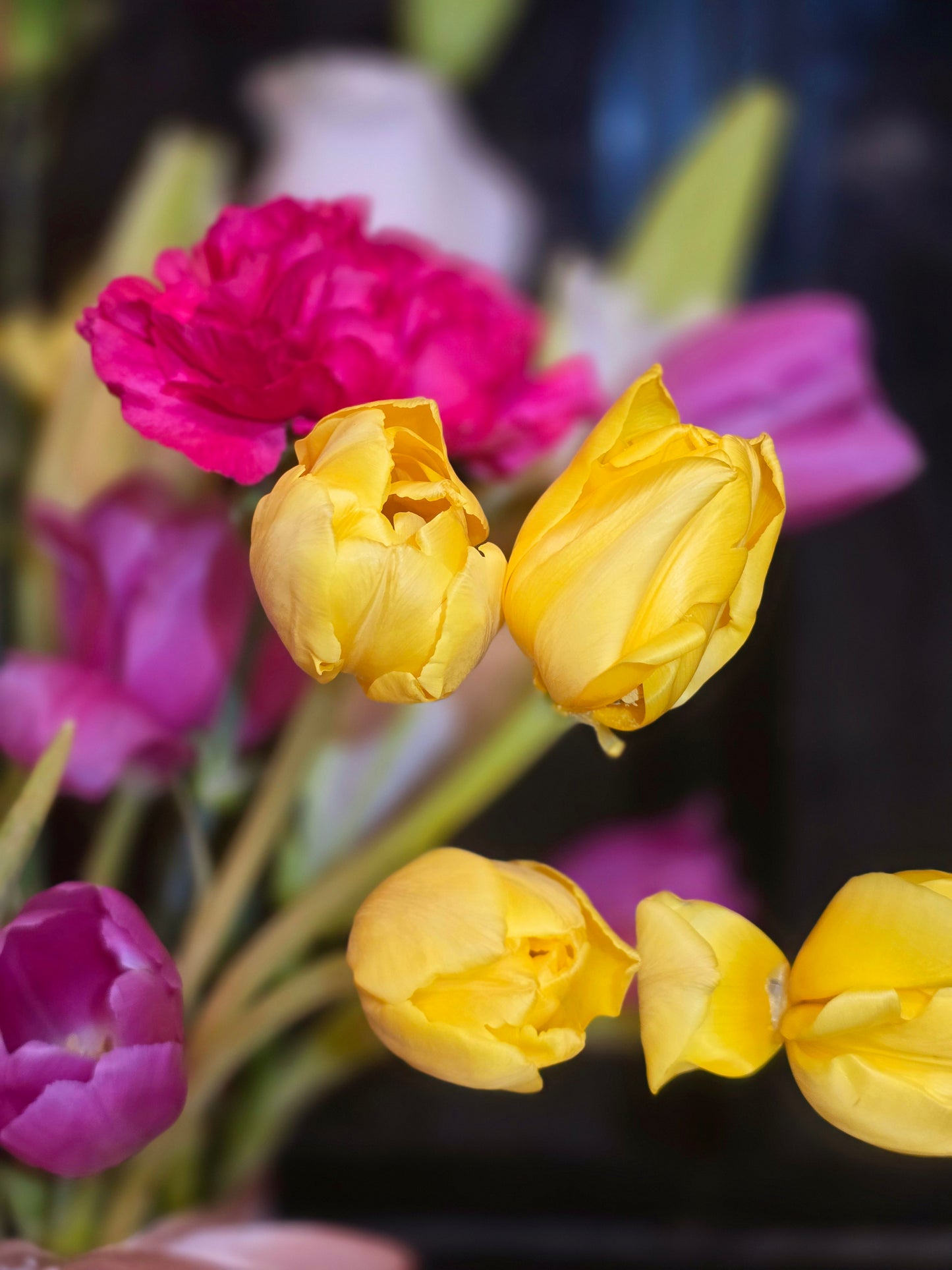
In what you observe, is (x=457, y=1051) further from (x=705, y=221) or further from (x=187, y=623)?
(x=705, y=221)

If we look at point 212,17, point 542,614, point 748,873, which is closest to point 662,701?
point 542,614

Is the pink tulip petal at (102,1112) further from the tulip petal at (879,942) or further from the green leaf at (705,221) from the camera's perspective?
the green leaf at (705,221)

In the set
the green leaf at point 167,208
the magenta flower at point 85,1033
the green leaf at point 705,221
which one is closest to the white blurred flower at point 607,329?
the green leaf at point 705,221

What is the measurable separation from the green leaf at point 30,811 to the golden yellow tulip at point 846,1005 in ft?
0.34

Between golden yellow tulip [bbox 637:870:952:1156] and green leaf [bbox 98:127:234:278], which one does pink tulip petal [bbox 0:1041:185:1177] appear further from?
green leaf [bbox 98:127:234:278]

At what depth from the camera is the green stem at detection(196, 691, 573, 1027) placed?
240 mm

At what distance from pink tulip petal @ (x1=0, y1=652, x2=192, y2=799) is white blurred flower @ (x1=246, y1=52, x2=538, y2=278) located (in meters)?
0.19

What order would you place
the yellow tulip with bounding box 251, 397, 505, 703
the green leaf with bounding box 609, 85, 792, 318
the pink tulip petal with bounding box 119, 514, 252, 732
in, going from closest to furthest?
1. the yellow tulip with bounding box 251, 397, 505, 703
2. the pink tulip petal with bounding box 119, 514, 252, 732
3. the green leaf with bounding box 609, 85, 792, 318

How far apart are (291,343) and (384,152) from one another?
23cm

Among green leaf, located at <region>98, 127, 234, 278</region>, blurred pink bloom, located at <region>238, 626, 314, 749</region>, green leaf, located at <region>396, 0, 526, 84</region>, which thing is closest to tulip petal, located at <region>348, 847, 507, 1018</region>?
blurred pink bloom, located at <region>238, 626, 314, 749</region>

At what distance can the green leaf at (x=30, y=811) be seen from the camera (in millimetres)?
197

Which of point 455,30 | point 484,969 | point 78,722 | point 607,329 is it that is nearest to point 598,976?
point 484,969

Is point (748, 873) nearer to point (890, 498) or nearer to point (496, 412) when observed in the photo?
point (890, 498)

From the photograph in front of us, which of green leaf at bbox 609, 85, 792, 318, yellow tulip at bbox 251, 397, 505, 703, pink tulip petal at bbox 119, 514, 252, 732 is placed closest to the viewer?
yellow tulip at bbox 251, 397, 505, 703
